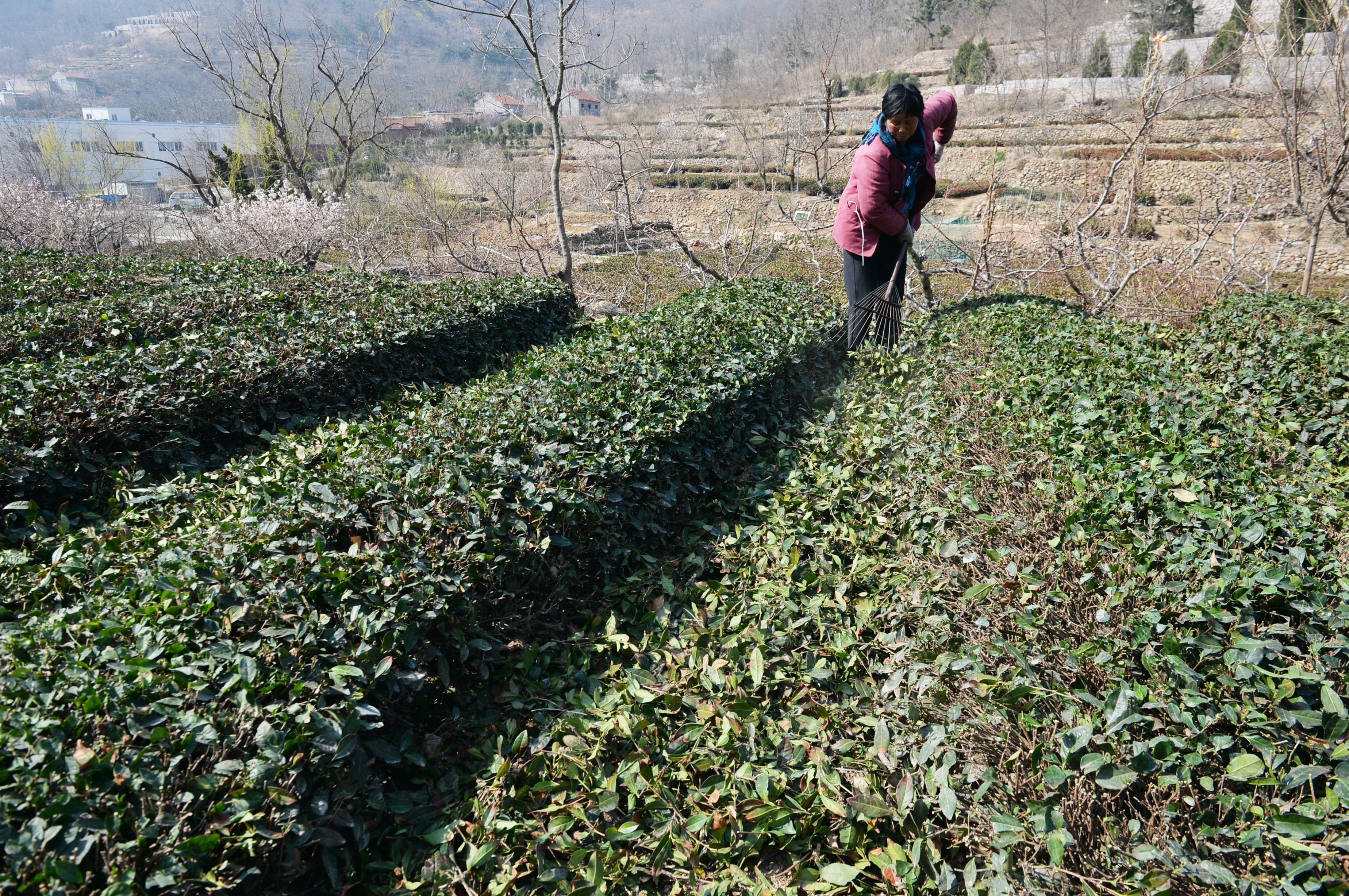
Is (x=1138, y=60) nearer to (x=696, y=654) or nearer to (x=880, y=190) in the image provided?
(x=880, y=190)

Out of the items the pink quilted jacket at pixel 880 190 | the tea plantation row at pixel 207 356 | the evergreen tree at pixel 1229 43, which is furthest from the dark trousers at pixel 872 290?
the evergreen tree at pixel 1229 43

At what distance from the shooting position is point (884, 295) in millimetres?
4676

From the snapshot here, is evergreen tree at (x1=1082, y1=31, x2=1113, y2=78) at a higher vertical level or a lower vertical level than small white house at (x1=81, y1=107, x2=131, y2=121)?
lower

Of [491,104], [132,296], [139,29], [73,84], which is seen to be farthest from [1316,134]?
[139,29]

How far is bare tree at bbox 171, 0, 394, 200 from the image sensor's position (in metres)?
15.3

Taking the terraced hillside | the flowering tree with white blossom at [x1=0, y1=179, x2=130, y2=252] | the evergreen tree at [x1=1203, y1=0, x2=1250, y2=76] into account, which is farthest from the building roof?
the terraced hillside

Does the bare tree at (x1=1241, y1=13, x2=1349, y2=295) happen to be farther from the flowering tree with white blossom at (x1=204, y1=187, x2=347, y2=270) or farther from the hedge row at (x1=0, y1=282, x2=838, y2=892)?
the flowering tree with white blossom at (x1=204, y1=187, x2=347, y2=270)

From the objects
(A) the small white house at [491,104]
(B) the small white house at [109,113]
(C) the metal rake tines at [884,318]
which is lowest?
(C) the metal rake tines at [884,318]

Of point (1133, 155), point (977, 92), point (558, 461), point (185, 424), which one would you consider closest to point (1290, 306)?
point (1133, 155)

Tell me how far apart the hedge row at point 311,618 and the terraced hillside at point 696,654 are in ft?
0.03

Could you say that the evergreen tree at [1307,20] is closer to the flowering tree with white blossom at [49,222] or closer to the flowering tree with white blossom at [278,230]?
the flowering tree with white blossom at [278,230]

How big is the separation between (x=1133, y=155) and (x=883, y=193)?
3.02 m

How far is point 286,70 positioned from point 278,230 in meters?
8.05

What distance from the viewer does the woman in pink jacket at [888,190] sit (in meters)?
4.22
